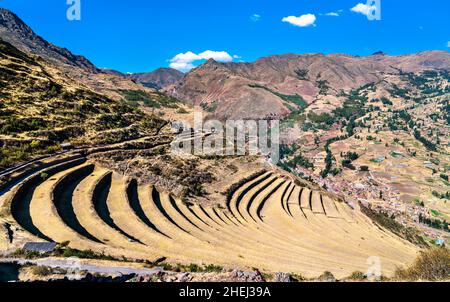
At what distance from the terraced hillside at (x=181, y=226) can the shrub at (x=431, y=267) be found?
881cm

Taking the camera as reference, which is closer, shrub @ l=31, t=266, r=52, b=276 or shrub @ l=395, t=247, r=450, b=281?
shrub @ l=31, t=266, r=52, b=276

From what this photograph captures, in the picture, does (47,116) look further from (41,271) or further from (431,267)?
(431,267)

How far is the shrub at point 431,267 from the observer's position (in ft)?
71.6

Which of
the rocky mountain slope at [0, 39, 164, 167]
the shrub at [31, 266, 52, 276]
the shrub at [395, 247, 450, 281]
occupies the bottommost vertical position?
the shrub at [395, 247, 450, 281]

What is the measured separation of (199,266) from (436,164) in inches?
7850

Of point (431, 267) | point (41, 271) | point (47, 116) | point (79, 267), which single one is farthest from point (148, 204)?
point (47, 116)

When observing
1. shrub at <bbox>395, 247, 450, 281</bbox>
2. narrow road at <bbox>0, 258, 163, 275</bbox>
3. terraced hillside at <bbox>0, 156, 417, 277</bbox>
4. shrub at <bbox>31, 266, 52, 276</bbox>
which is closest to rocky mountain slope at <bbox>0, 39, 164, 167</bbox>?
terraced hillside at <bbox>0, 156, 417, 277</bbox>

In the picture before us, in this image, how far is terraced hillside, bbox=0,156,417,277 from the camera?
30531 millimetres

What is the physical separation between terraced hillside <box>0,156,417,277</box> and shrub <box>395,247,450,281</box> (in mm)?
8811

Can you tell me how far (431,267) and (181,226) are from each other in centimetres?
2527

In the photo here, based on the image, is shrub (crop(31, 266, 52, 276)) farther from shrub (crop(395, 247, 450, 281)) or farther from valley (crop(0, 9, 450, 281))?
shrub (crop(395, 247, 450, 281))

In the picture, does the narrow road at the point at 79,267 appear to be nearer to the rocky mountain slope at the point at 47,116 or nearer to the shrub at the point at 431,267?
Answer: the shrub at the point at 431,267
